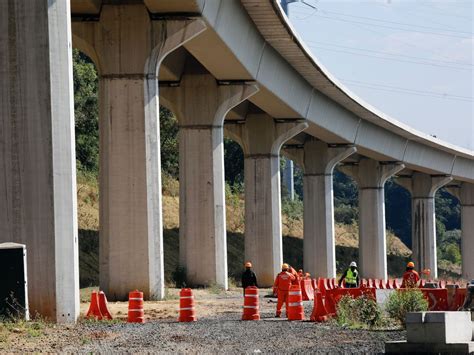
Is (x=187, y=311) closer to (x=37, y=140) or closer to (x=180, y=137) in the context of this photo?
(x=37, y=140)

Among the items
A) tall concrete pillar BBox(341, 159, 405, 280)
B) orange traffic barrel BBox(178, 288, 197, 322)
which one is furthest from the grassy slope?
orange traffic barrel BBox(178, 288, 197, 322)

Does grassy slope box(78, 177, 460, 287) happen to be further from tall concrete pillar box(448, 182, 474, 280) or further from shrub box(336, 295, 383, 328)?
shrub box(336, 295, 383, 328)

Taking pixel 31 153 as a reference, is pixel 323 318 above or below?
below

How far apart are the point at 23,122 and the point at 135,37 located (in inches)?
485

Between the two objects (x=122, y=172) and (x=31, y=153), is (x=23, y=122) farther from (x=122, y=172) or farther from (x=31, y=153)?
(x=122, y=172)

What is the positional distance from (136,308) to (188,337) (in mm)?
4912

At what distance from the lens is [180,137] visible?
5050 centimetres

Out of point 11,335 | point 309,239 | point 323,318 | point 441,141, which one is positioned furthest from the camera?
point 441,141

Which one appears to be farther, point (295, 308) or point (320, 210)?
point (320, 210)

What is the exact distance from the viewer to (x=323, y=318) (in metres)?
31.8

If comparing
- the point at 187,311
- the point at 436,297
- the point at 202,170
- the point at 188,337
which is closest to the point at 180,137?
the point at 202,170

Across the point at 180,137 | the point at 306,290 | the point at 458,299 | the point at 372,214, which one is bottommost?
the point at 306,290

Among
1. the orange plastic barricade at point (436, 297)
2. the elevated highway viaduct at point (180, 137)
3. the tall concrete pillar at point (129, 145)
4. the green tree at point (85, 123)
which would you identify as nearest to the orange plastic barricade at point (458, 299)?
the orange plastic barricade at point (436, 297)

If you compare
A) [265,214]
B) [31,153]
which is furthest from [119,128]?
[265,214]
